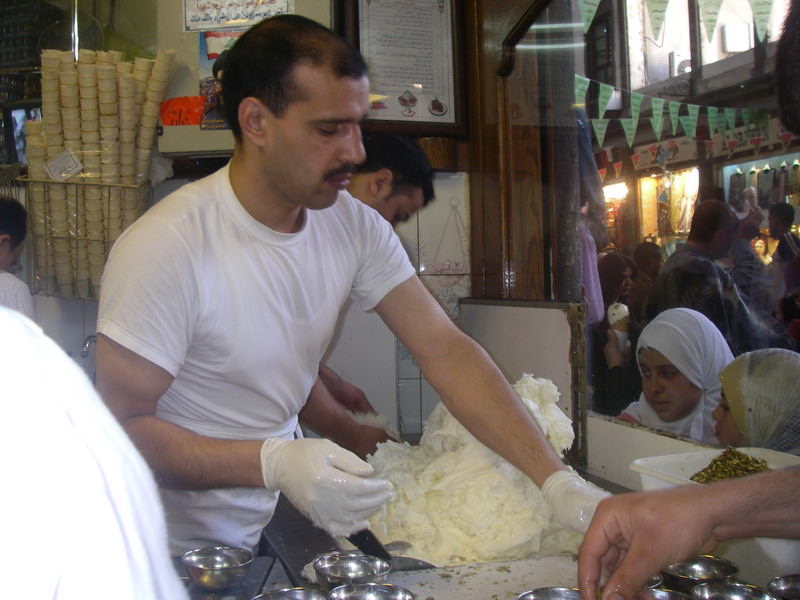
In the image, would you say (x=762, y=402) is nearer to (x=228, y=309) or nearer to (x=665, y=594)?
(x=665, y=594)

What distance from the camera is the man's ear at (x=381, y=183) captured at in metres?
2.78

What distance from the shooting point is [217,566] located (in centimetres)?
127

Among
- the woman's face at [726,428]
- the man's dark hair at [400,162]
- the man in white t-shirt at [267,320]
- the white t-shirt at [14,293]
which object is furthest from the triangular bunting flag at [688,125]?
the white t-shirt at [14,293]

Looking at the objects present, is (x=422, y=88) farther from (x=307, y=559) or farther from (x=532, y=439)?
(x=307, y=559)

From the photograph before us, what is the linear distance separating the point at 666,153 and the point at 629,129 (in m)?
0.22

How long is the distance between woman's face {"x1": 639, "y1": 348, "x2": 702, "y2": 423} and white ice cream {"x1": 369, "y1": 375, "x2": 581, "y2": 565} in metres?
0.32

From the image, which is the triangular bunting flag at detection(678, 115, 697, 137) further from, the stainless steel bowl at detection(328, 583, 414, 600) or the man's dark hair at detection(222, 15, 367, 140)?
the stainless steel bowl at detection(328, 583, 414, 600)

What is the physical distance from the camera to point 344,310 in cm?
303

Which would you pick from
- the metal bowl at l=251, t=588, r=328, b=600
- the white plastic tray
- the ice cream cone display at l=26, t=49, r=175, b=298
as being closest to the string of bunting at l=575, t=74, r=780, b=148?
the white plastic tray

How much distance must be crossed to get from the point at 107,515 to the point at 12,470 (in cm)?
6

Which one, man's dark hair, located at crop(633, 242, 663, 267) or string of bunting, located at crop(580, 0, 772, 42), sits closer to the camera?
string of bunting, located at crop(580, 0, 772, 42)

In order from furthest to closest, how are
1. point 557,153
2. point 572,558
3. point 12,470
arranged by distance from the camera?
point 557,153, point 572,558, point 12,470

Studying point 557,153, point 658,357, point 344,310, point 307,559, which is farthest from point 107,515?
point 344,310

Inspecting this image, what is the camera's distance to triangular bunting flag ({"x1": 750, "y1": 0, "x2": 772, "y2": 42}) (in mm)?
1644
